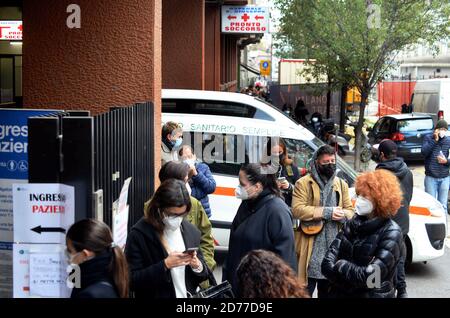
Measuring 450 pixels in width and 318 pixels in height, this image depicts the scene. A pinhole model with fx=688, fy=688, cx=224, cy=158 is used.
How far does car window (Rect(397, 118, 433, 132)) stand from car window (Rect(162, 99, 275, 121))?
12.7 m

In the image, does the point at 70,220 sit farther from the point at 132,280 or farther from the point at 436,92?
the point at 436,92

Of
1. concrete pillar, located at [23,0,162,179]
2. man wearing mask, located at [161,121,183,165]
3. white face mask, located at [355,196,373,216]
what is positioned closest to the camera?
white face mask, located at [355,196,373,216]

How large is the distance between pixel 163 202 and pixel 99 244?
0.88 meters

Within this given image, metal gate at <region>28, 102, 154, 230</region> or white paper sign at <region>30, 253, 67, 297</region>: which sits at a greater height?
metal gate at <region>28, 102, 154, 230</region>

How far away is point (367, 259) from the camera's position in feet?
14.9

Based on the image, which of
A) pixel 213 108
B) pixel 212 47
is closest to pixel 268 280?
pixel 213 108

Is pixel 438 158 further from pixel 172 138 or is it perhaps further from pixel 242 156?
pixel 172 138

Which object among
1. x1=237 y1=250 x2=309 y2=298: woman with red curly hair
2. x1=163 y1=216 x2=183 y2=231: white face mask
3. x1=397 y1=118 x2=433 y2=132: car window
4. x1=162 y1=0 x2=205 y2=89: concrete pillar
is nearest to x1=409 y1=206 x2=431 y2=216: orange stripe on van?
x1=163 y1=216 x2=183 y2=231: white face mask

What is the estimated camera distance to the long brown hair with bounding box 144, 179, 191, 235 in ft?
14.4

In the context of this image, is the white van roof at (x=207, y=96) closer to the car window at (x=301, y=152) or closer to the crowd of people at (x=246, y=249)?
the car window at (x=301, y=152)

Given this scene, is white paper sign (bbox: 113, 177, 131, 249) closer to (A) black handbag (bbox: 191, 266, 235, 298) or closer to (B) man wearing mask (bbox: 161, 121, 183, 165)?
(A) black handbag (bbox: 191, 266, 235, 298)

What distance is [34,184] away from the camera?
13.6 feet

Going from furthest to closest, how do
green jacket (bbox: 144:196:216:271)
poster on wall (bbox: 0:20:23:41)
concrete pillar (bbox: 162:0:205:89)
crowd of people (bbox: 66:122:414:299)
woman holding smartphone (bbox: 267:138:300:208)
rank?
concrete pillar (bbox: 162:0:205:89) < poster on wall (bbox: 0:20:23:41) < woman holding smartphone (bbox: 267:138:300:208) < green jacket (bbox: 144:196:216:271) < crowd of people (bbox: 66:122:414:299)

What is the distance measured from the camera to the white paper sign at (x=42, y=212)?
4.17 metres
